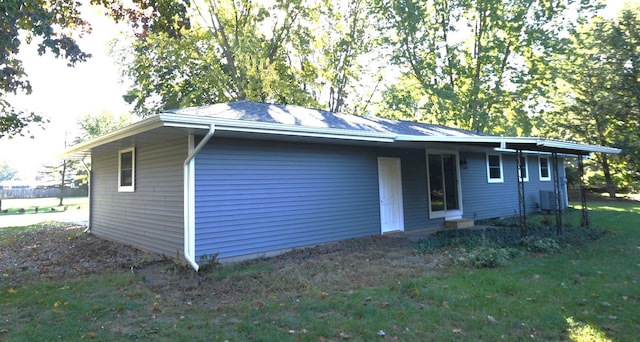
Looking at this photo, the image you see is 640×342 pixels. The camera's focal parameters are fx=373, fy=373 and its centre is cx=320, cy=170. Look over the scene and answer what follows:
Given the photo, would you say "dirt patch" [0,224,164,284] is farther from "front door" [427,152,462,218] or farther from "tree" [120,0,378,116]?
"tree" [120,0,378,116]

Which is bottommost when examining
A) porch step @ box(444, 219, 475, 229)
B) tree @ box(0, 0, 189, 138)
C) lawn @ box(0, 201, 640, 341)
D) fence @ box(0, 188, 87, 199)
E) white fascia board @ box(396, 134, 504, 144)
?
lawn @ box(0, 201, 640, 341)

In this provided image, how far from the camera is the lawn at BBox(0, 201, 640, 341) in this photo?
3455 mm

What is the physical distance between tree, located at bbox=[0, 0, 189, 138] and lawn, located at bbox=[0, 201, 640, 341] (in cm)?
366

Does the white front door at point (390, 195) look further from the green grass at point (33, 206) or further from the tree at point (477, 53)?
the green grass at point (33, 206)

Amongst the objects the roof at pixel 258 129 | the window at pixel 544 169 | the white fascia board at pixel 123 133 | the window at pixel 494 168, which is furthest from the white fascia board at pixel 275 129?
the window at pixel 544 169

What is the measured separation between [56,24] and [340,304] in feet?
23.7

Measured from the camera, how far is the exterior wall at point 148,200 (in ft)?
21.9

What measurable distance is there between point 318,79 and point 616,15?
1639cm

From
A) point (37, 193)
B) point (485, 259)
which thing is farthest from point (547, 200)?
point (37, 193)

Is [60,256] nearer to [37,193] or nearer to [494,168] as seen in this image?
[494,168]

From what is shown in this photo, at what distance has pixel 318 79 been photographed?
2202 centimetres

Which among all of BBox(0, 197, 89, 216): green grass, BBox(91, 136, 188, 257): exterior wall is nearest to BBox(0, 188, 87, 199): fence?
BBox(0, 197, 89, 216): green grass

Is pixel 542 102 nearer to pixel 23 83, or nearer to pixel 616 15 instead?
pixel 616 15

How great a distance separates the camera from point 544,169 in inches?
629
